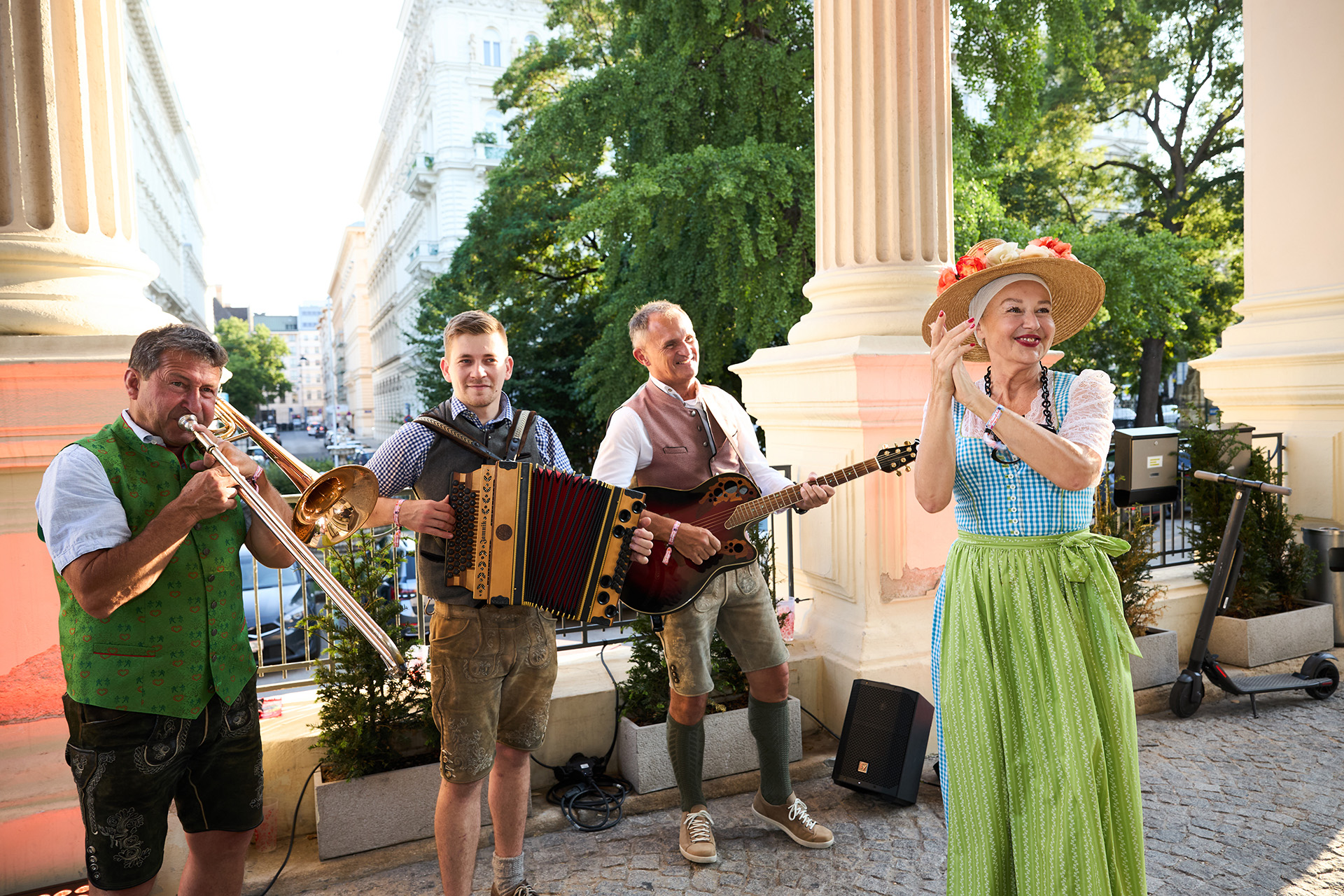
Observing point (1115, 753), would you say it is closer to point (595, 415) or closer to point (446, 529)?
point (446, 529)

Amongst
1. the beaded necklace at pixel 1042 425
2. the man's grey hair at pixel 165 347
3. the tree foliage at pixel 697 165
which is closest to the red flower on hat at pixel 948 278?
the beaded necklace at pixel 1042 425

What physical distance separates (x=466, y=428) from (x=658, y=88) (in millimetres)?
12014

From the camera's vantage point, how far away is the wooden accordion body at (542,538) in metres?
2.98

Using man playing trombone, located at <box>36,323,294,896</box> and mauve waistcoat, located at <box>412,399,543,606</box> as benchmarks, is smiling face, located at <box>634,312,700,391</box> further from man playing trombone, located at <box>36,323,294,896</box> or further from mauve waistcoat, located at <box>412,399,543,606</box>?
man playing trombone, located at <box>36,323,294,896</box>

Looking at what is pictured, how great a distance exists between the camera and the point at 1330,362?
22.5 ft

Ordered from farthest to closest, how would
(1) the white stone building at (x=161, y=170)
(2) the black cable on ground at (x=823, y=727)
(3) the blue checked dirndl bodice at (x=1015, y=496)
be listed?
(1) the white stone building at (x=161, y=170)
(2) the black cable on ground at (x=823, y=727)
(3) the blue checked dirndl bodice at (x=1015, y=496)

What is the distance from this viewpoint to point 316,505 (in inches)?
102

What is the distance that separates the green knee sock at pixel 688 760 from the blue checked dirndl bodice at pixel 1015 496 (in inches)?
63.7

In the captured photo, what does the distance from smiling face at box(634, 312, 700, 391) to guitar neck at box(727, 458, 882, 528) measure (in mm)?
596

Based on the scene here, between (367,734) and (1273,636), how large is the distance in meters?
5.86

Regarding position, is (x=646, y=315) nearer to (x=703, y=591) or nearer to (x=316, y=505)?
(x=703, y=591)

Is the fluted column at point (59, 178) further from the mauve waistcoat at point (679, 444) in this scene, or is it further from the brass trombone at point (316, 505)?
the mauve waistcoat at point (679, 444)

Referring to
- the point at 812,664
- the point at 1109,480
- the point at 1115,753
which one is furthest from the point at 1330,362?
the point at 1115,753

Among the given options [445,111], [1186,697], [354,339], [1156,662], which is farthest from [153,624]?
[354,339]
